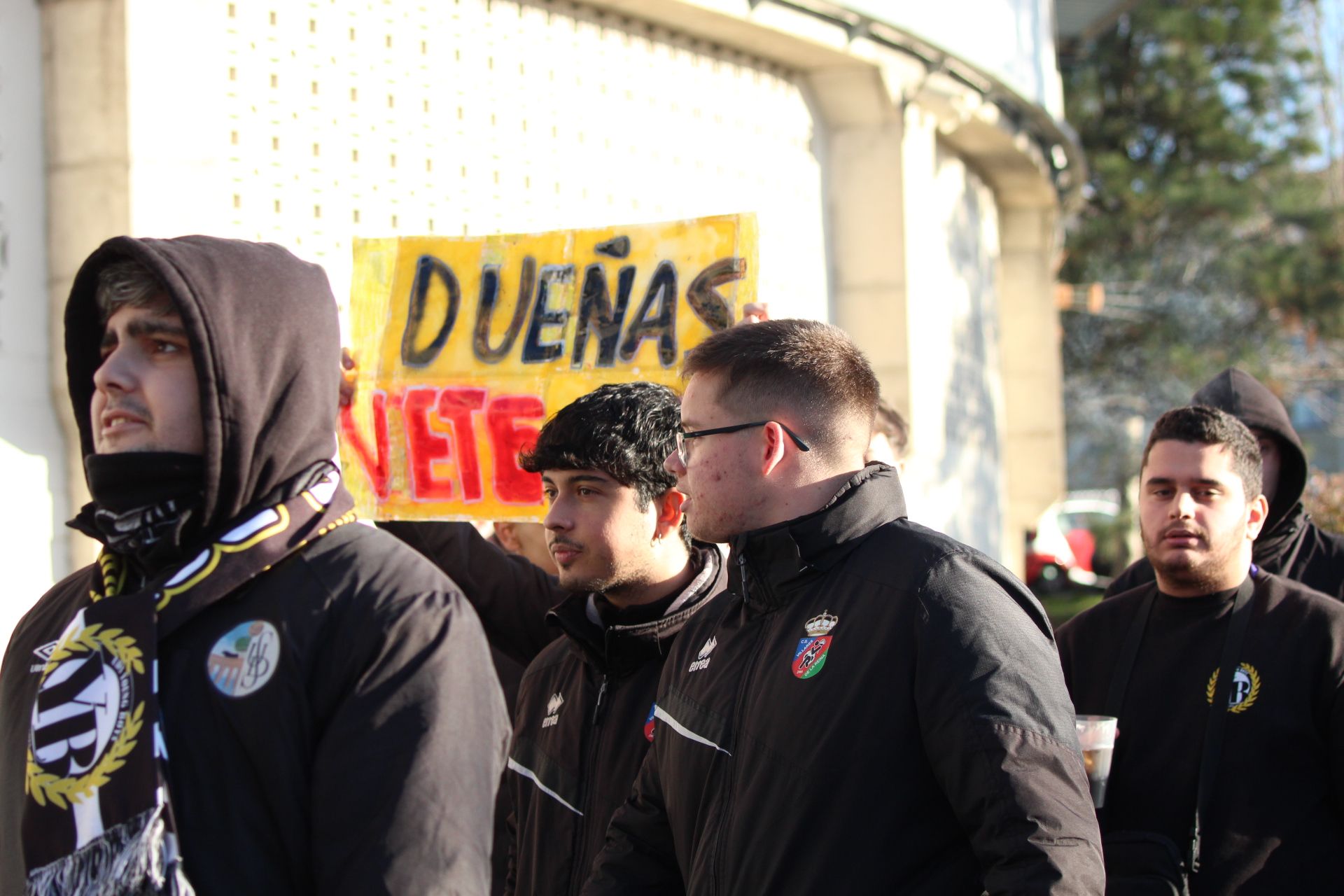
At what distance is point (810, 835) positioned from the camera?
234 cm

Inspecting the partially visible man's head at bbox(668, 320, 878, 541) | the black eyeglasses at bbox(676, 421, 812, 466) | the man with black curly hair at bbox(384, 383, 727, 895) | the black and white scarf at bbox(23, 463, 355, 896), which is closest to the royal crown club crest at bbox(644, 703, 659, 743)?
the man with black curly hair at bbox(384, 383, 727, 895)

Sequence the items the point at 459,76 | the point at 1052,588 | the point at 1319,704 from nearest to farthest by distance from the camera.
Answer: the point at 1319,704 → the point at 459,76 → the point at 1052,588

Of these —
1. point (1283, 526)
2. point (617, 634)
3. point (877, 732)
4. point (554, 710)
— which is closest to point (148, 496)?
point (877, 732)

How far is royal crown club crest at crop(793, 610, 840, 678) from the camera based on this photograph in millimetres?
2443

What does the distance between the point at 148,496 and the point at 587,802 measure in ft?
4.63

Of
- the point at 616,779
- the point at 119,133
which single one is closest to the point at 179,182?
the point at 119,133

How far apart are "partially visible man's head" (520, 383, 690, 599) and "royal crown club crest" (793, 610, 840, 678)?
1026 millimetres

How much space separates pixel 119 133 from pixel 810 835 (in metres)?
5.00

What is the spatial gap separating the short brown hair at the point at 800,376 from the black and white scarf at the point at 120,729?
935mm

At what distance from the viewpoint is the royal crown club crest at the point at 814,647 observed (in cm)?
244

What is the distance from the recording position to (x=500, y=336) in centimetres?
477

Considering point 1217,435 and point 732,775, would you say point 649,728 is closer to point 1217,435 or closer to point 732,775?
point 732,775

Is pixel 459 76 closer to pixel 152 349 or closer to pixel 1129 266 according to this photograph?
pixel 152 349

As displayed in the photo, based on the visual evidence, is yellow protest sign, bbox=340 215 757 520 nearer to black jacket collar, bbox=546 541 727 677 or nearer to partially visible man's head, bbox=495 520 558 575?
partially visible man's head, bbox=495 520 558 575
